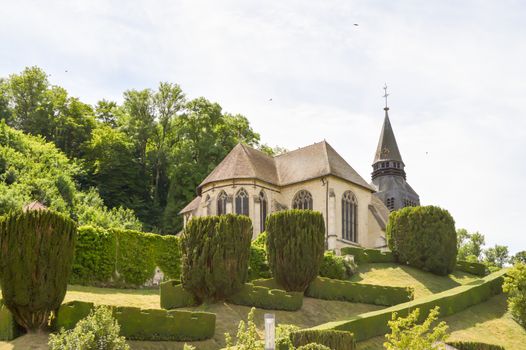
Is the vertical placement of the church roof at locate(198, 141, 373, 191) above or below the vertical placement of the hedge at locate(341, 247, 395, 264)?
above

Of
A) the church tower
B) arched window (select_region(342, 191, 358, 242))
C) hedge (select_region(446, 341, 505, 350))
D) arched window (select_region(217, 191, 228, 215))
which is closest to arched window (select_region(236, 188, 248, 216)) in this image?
arched window (select_region(217, 191, 228, 215))

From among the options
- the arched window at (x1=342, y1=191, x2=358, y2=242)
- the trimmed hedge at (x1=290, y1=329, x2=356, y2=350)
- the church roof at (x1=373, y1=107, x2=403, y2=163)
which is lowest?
the trimmed hedge at (x1=290, y1=329, x2=356, y2=350)

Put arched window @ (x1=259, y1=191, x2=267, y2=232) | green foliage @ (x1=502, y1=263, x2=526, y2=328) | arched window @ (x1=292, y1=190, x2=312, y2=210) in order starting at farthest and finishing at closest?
arched window @ (x1=292, y1=190, x2=312, y2=210), arched window @ (x1=259, y1=191, x2=267, y2=232), green foliage @ (x1=502, y1=263, x2=526, y2=328)

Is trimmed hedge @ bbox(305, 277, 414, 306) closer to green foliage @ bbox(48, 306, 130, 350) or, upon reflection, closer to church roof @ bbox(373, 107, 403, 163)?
green foliage @ bbox(48, 306, 130, 350)

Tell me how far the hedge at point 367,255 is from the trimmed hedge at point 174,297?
14.8m

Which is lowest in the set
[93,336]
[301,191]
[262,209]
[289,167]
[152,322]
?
[93,336]

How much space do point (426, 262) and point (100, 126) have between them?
38.1 m

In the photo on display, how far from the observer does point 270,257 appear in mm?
33250

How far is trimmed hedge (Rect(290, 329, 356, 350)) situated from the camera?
21.1 m

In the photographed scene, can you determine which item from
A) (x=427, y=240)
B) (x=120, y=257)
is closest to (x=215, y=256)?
(x=120, y=257)

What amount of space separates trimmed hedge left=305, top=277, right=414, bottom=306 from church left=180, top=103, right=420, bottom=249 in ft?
39.4

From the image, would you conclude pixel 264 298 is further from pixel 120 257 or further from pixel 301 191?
pixel 301 191

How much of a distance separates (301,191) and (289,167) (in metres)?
2.82

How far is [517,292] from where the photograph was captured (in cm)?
3219
